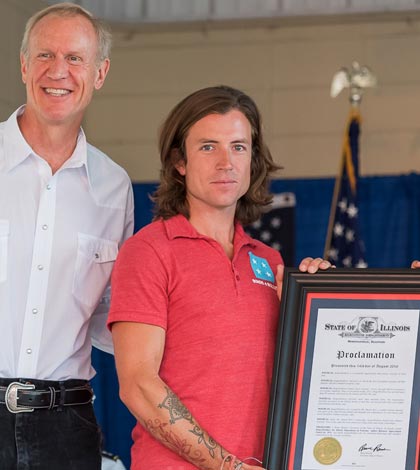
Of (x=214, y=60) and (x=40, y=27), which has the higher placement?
(x=214, y=60)

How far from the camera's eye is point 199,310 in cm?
263

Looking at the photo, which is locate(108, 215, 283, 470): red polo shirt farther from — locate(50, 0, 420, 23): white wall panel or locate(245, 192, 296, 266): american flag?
locate(50, 0, 420, 23): white wall panel

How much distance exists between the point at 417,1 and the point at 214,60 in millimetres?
1393

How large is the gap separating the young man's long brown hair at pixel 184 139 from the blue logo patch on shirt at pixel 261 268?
0.14 meters

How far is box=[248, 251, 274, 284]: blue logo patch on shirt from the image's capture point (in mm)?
2793

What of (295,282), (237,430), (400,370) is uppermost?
(295,282)

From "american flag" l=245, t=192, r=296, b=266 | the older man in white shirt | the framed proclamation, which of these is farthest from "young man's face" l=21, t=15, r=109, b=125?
"american flag" l=245, t=192, r=296, b=266

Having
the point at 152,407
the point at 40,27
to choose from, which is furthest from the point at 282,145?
the point at 152,407

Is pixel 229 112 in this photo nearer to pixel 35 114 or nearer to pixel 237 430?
pixel 35 114

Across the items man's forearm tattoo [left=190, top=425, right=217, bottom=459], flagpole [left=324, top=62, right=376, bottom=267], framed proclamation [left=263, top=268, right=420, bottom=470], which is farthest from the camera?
flagpole [left=324, top=62, right=376, bottom=267]

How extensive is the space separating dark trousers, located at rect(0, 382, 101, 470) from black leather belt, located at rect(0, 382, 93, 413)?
2 centimetres

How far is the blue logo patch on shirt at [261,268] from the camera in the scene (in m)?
2.79

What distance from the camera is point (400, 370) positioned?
8.84 feet

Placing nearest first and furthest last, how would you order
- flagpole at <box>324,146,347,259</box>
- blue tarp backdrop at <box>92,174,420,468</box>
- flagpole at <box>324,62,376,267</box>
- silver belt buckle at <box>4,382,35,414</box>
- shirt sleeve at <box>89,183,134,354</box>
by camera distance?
silver belt buckle at <box>4,382,35,414</box>
shirt sleeve at <box>89,183,134,354</box>
flagpole at <box>324,62,376,267</box>
flagpole at <box>324,146,347,259</box>
blue tarp backdrop at <box>92,174,420,468</box>
